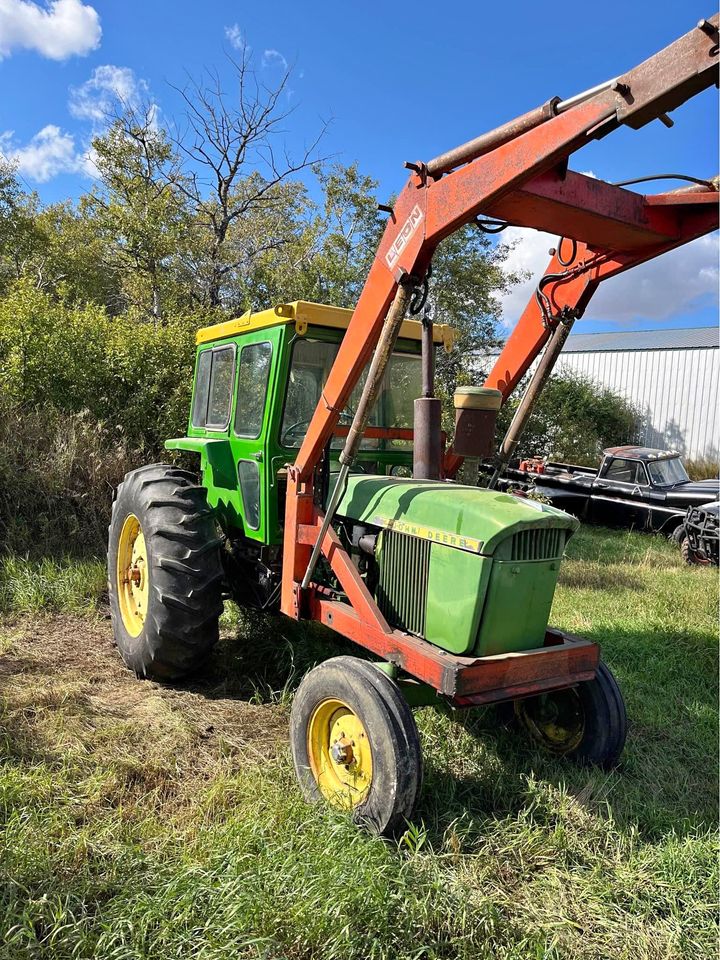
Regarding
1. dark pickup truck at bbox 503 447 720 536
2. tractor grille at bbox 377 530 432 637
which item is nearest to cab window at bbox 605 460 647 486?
dark pickup truck at bbox 503 447 720 536

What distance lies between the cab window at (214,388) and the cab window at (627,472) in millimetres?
7354

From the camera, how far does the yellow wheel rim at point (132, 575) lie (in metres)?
4.34

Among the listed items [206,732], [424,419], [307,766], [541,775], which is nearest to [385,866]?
[307,766]

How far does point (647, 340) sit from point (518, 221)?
77.7 feet

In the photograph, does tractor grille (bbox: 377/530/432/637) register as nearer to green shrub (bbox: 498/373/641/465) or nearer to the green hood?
the green hood

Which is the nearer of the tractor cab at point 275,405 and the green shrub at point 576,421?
the tractor cab at point 275,405

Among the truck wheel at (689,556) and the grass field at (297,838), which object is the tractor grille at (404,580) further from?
the truck wheel at (689,556)

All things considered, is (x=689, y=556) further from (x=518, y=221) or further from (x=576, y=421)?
(x=576, y=421)

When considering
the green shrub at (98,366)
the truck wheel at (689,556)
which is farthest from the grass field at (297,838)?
the truck wheel at (689,556)

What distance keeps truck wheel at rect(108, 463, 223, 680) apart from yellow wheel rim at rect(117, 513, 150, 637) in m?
0.05

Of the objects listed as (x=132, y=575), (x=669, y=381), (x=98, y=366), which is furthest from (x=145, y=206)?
(x=669, y=381)

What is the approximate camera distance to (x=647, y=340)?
24094mm

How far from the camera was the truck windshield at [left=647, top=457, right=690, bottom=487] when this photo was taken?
9992mm

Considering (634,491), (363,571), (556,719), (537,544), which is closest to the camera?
(537,544)
